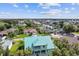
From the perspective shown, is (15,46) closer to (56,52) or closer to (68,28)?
(56,52)

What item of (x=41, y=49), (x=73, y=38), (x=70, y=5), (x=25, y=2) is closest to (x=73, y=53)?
(x=73, y=38)

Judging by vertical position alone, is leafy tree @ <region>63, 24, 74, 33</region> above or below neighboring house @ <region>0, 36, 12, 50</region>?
above

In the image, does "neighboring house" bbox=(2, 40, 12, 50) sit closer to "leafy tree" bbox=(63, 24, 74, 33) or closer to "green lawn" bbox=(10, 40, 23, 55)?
"green lawn" bbox=(10, 40, 23, 55)


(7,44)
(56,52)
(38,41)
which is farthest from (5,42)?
(56,52)

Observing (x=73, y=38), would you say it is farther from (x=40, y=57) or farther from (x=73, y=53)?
(x=40, y=57)

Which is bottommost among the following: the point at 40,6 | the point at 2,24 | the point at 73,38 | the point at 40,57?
the point at 40,57

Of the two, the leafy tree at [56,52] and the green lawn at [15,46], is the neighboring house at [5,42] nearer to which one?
the green lawn at [15,46]

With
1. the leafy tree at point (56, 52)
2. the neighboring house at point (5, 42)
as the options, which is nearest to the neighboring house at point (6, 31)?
the neighboring house at point (5, 42)

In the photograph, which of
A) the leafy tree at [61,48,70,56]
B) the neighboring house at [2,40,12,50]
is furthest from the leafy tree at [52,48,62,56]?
the neighboring house at [2,40,12,50]
